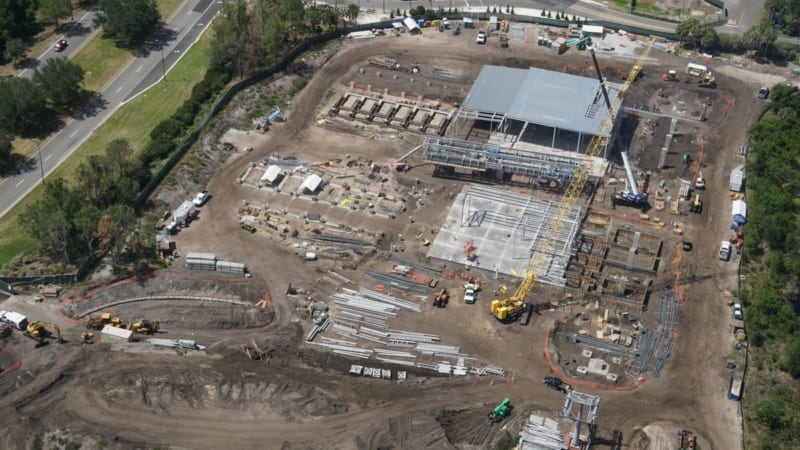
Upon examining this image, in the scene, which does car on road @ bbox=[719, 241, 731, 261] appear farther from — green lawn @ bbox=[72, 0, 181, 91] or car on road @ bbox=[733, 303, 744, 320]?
green lawn @ bbox=[72, 0, 181, 91]

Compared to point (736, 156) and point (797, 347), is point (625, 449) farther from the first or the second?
point (736, 156)

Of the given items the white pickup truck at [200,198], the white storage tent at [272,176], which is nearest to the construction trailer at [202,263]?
the white pickup truck at [200,198]

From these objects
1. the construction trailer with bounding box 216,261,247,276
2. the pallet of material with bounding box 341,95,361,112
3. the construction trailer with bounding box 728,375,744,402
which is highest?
the pallet of material with bounding box 341,95,361,112

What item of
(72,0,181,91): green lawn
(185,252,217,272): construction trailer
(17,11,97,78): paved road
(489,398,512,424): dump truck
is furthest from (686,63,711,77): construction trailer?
(17,11,97,78): paved road

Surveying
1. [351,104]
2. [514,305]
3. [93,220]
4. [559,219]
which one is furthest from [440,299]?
[351,104]

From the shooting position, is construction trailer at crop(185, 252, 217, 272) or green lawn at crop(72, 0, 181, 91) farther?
green lawn at crop(72, 0, 181, 91)

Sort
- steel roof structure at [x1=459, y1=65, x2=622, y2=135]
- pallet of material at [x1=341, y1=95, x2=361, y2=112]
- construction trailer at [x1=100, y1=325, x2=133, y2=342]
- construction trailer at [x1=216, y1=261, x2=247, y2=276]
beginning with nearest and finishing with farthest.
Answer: construction trailer at [x1=100, y1=325, x2=133, y2=342] → construction trailer at [x1=216, y1=261, x2=247, y2=276] → steel roof structure at [x1=459, y1=65, x2=622, y2=135] → pallet of material at [x1=341, y1=95, x2=361, y2=112]
